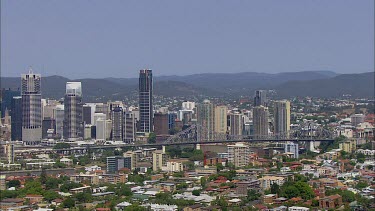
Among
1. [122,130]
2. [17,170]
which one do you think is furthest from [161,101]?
[17,170]

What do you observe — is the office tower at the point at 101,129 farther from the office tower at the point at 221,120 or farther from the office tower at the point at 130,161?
the office tower at the point at 130,161

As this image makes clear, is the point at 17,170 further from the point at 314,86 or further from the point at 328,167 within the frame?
the point at 314,86

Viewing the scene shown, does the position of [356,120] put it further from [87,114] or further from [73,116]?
[73,116]

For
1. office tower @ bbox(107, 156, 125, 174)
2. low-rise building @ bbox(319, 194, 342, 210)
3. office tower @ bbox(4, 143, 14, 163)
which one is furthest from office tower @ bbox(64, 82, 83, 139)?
low-rise building @ bbox(319, 194, 342, 210)

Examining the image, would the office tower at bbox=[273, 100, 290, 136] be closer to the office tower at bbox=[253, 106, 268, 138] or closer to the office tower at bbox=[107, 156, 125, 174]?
the office tower at bbox=[253, 106, 268, 138]

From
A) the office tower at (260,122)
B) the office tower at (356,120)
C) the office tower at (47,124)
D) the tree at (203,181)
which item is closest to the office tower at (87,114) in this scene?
the office tower at (47,124)

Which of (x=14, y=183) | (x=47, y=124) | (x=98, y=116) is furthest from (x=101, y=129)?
(x=14, y=183)
